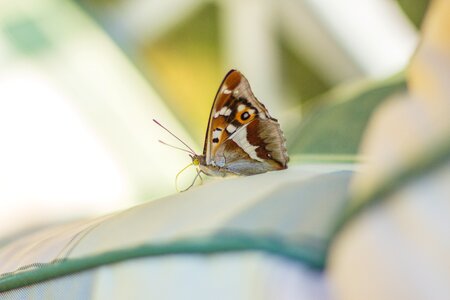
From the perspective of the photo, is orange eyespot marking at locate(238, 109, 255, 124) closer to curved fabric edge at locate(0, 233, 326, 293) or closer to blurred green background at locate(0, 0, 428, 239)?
blurred green background at locate(0, 0, 428, 239)

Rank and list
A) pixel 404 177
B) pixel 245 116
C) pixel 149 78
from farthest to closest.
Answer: pixel 149 78 < pixel 245 116 < pixel 404 177

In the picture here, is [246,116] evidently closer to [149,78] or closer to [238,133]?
[238,133]

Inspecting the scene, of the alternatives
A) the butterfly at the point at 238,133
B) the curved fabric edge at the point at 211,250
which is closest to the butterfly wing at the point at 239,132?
the butterfly at the point at 238,133

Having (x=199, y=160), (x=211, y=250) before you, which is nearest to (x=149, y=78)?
(x=199, y=160)

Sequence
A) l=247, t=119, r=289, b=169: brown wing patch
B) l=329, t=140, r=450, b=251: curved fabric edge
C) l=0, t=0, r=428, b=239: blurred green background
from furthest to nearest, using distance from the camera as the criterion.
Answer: l=0, t=0, r=428, b=239: blurred green background → l=247, t=119, r=289, b=169: brown wing patch → l=329, t=140, r=450, b=251: curved fabric edge

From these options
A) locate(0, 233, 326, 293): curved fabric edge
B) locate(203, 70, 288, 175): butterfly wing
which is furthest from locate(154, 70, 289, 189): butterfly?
locate(0, 233, 326, 293): curved fabric edge

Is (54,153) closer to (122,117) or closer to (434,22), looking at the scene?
(122,117)

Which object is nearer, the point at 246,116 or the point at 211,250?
the point at 211,250
